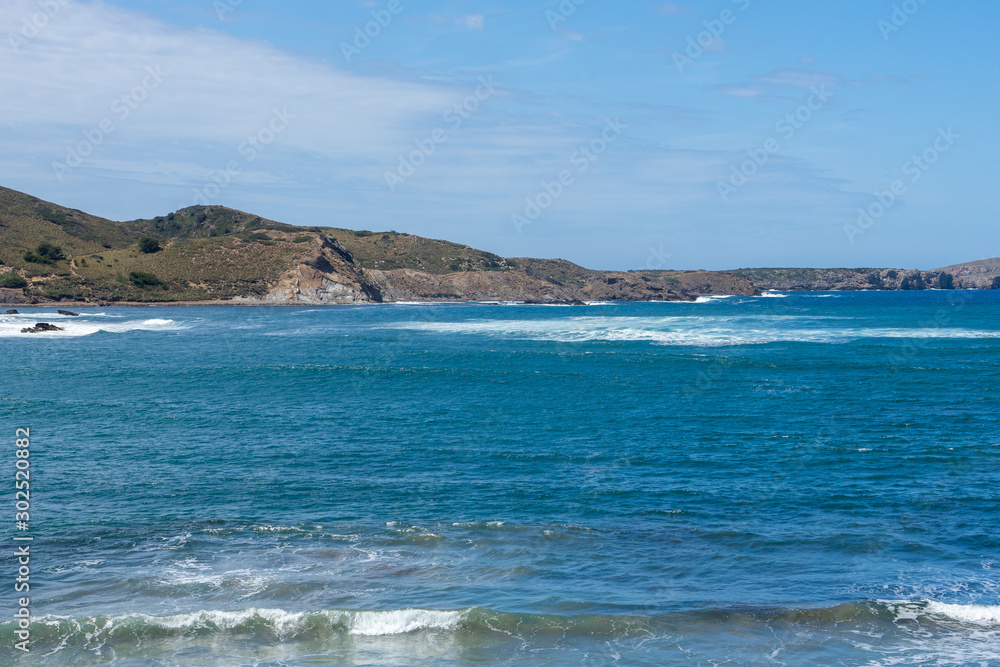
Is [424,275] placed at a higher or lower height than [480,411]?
higher

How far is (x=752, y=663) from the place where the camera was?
10.6 meters

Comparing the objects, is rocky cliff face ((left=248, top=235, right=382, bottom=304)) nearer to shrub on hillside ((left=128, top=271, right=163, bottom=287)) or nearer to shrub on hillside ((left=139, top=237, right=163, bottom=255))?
shrub on hillside ((left=128, top=271, right=163, bottom=287))

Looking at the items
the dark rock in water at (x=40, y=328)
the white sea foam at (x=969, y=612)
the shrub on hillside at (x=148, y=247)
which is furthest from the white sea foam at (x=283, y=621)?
the shrub on hillside at (x=148, y=247)

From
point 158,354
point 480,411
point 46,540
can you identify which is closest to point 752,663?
point 46,540

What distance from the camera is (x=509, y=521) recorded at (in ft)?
52.4

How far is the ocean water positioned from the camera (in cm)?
1145

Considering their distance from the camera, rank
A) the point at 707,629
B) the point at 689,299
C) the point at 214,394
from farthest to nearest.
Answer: the point at 689,299
the point at 214,394
the point at 707,629

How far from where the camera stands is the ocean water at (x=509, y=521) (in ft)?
37.6

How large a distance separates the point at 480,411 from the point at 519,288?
117716 mm

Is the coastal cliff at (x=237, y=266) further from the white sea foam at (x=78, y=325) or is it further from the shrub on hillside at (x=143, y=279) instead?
the white sea foam at (x=78, y=325)

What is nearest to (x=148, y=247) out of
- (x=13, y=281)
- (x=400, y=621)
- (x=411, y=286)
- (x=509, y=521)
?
(x=13, y=281)

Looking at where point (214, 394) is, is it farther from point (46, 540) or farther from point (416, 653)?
point (416, 653)

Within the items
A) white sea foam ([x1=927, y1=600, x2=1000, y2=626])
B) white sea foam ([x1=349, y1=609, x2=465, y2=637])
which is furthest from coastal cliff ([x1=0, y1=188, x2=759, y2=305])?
white sea foam ([x1=927, y1=600, x2=1000, y2=626])

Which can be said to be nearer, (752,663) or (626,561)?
(752,663)
